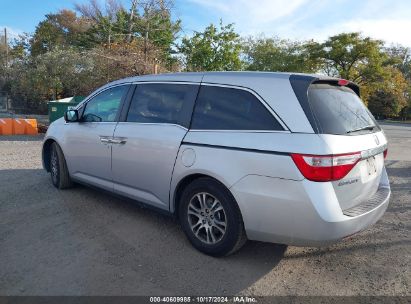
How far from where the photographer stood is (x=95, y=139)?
190 inches

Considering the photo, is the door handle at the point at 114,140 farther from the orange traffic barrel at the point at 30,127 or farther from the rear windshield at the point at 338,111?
the orange traffic barrel at the point at 30,127

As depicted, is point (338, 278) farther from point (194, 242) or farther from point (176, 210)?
point (176, 210)

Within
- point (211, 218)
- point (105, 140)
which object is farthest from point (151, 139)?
point (211, 218)

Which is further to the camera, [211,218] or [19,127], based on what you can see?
[19,127]

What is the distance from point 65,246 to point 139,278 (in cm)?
105

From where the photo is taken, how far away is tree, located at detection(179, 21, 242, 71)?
19.9 m

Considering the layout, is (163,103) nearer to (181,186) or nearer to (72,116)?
(181,186)

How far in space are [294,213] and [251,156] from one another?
603 mm

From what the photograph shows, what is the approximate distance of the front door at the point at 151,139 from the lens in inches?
151

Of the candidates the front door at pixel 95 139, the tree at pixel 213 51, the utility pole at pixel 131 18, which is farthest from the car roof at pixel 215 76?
the utility pole at pixel 131 18

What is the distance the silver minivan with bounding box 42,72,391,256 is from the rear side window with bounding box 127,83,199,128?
0.5 inches

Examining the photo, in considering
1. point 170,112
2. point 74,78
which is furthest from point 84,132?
point 74,78

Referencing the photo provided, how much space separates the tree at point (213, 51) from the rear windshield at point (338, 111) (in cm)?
1683

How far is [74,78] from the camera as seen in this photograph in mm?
21766
